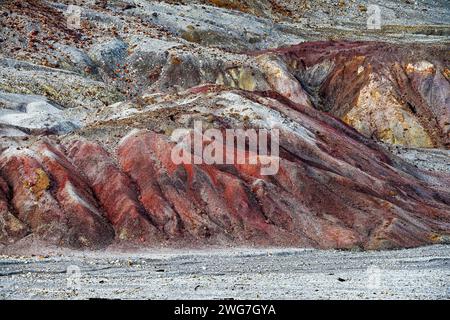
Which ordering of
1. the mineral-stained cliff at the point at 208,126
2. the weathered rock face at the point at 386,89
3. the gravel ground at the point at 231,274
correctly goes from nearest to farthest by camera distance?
1. the gravel ground at the point at 231,274
2. the mineral-stained cliff at the point at 208,126
3. the weathered rock face at the point at 386,89

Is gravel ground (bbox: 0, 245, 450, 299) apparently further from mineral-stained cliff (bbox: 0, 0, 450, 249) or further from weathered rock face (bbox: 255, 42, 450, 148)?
weathered rock face (bbox: 255, 42, 450, 148)

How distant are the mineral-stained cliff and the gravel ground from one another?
6.17 ft

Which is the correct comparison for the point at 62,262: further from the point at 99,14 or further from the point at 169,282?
the point at 99,14

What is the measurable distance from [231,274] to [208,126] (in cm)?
1220

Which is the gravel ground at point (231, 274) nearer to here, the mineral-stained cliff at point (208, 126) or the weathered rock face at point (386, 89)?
the mineral-stained cliff at point (208, 126)

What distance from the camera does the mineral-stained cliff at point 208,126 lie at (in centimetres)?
3422

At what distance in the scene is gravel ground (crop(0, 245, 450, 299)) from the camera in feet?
80.4

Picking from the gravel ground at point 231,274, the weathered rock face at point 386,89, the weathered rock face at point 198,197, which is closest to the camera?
the gravel ground at point 231,274

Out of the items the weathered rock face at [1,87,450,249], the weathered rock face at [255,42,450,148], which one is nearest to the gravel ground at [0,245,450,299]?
the weathered rock face at [1,87,450,249]

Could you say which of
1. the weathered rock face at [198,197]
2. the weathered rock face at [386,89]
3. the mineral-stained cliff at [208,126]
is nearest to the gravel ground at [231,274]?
the weathered rock face at [198,197]

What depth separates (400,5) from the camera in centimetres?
12175

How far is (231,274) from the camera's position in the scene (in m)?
28.4

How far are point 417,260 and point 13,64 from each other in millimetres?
42627

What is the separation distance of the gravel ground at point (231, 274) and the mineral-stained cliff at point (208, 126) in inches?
74.1
